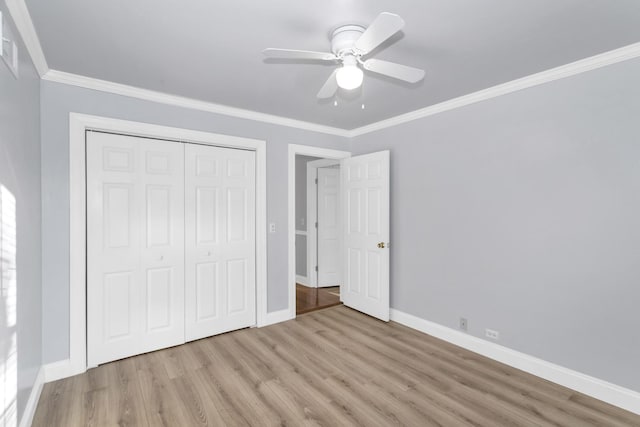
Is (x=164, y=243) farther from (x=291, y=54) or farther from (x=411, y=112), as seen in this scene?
(x=411, y=112)

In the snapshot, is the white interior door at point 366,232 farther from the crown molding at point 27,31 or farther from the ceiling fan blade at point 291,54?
the crown molding at point 27,31

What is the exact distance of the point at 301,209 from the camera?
5574 mm

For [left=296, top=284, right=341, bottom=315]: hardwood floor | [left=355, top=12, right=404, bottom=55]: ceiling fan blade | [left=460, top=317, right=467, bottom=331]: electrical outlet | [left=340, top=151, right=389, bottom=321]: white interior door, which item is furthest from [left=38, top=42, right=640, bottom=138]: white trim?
[left=296, top=284, right=341, bottom=315]: hardwood floor

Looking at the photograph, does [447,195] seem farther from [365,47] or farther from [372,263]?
[365,47]

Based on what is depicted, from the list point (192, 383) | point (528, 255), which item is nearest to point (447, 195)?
point (528, 255)

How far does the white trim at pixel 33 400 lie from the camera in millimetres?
1926

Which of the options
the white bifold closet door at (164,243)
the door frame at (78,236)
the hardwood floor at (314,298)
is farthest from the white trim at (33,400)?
the hardwood floor at (314,298)

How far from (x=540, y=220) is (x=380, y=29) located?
2.11 m

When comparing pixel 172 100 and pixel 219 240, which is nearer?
pixel 172 100

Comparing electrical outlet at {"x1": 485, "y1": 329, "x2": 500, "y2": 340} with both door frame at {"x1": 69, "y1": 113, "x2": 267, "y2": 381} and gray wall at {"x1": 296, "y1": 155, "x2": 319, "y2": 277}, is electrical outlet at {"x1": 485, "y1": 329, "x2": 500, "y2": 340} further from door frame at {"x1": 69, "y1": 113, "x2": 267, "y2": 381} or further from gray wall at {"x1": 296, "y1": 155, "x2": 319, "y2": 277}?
door frame at {"x1": 69, "y1": 113, "x2": 267, "y2": 381}

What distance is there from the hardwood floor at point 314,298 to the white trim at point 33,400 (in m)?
2.47

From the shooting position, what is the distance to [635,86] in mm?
2135

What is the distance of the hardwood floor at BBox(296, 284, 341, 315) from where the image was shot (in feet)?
14.0

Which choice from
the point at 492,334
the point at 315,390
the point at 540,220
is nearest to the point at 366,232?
the point at 492,334
